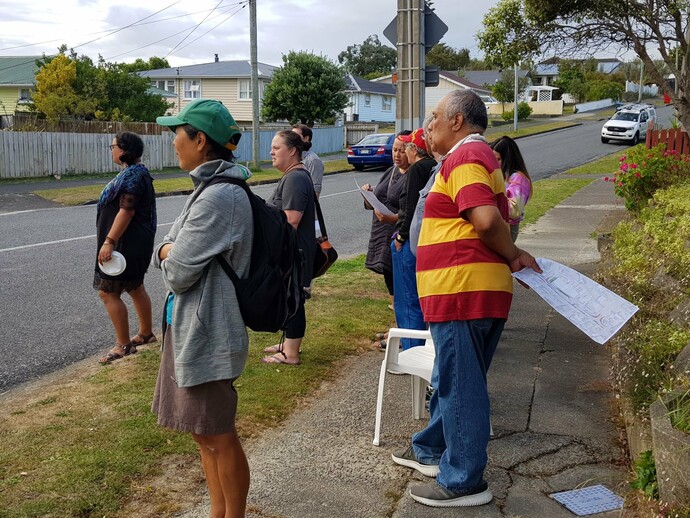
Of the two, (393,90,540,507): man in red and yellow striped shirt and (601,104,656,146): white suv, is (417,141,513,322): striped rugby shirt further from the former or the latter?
(601,104,656,146): white suv

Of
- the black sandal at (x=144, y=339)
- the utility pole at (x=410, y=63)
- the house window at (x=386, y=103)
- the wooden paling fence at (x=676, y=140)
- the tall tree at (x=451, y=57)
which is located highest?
the tall tree at (x=451, y=57)

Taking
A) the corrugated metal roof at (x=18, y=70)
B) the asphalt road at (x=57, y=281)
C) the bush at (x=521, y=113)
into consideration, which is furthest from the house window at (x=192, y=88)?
the asphalt road at (x=57, y=281)

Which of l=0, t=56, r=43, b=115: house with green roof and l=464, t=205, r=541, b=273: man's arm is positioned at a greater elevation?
l=0, t=56, r=43, b=115: house with green roof

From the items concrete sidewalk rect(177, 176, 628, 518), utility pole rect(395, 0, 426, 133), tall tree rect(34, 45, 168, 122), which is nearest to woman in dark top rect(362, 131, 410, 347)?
concrete sidewalk rect(177, 176, 628, 518)

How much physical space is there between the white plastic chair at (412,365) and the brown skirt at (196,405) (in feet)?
4.70

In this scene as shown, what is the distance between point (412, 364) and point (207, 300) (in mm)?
1773

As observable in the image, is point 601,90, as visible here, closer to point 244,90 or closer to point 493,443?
point 244,90

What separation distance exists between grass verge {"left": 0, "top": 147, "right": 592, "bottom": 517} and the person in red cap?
0.74 metres

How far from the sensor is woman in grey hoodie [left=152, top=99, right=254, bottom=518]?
3035 mm

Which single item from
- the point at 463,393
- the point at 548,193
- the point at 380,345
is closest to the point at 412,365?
the point at 463,393

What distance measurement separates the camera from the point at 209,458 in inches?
133

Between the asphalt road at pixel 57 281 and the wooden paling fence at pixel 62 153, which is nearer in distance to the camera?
the asphalt road at pixel 57 281

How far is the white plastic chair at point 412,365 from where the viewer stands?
447 cm

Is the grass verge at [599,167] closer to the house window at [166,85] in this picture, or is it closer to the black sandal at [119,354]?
the black sandal at [119,354]
